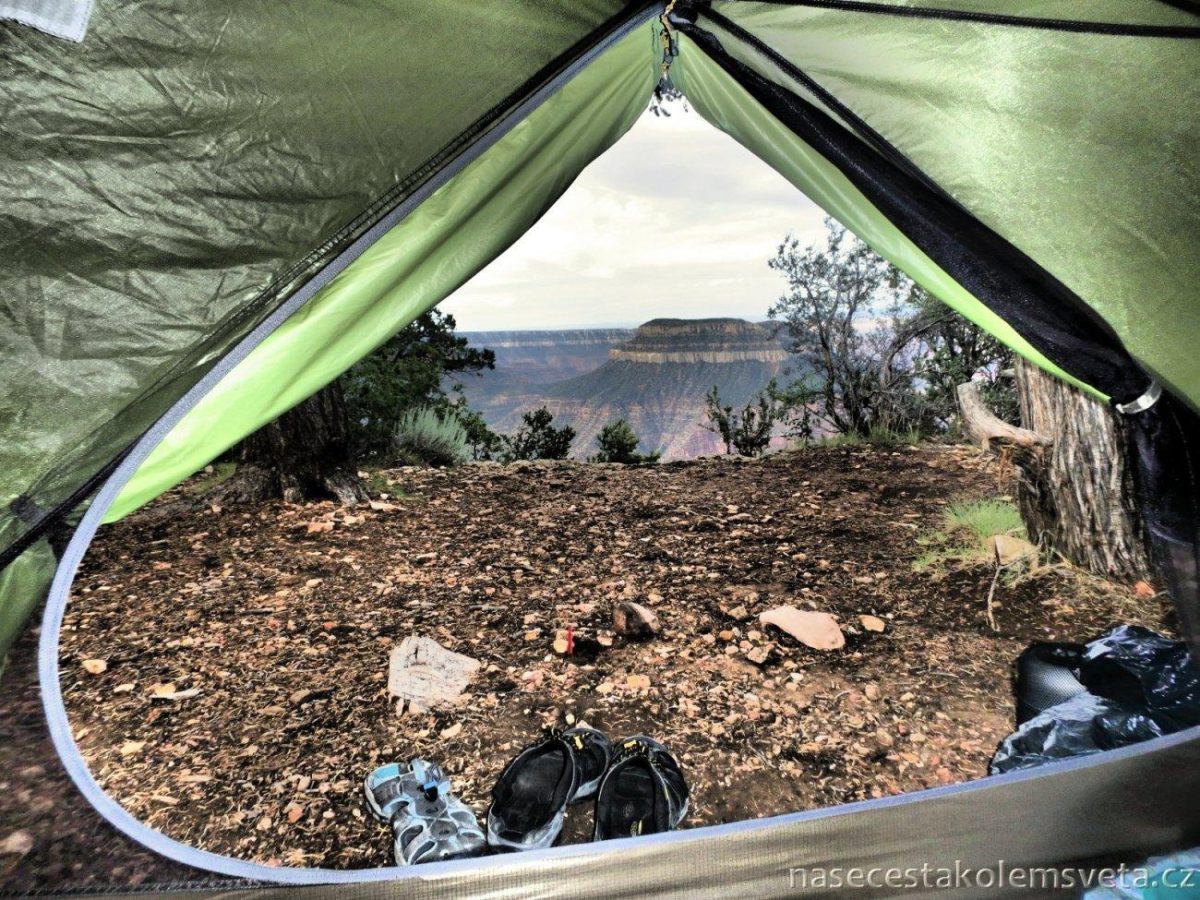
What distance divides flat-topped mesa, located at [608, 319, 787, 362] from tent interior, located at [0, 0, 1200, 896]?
11.0ft

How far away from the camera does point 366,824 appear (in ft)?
4.33

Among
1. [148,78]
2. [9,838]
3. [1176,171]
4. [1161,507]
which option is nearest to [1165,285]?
[1176,171]

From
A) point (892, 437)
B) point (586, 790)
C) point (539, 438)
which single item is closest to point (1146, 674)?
point (586, 790)

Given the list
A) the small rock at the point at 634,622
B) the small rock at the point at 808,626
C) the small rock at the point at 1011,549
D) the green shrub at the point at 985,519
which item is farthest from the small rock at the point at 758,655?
the green shrub at the point at 985,519

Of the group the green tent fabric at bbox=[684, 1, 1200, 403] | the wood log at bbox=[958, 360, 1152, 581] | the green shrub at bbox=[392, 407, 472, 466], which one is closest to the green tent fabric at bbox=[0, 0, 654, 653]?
the green tent fabric at bbox=[684, 1, 1200, 403]

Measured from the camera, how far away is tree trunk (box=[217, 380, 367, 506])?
2859 millimetres

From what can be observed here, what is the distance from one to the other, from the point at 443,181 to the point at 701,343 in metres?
6.10

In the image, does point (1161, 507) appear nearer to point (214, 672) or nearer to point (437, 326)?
point (214, 672)

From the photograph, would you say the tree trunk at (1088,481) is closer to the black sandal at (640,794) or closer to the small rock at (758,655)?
the small rock at (758,655)

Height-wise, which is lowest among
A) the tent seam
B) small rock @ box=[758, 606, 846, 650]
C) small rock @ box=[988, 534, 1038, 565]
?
small rock @ box=[758, 606, 846, 650]

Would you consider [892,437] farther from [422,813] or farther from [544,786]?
[422,813]

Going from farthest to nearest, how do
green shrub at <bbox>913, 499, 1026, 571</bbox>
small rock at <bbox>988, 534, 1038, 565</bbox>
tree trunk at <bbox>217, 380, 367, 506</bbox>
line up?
tree trunk at <bbox>217, 380, 367, 506</bbox>, green shrub at <bbox>913, 499, 1026, 571</bbox>, small rock at <bbox>988, 534, 1038, 565</bbox>

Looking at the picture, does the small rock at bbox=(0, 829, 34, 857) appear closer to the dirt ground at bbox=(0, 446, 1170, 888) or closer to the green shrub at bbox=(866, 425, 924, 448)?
the dirt ground at bbox=(0, 446, 1170, 888)

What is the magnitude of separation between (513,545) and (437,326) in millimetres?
1877
